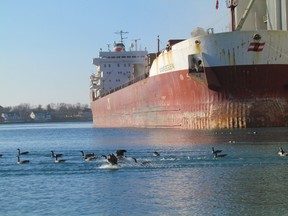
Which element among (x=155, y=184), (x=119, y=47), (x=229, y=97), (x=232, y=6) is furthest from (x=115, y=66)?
(x=155, y=184)

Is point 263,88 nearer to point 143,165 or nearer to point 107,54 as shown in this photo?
point 143,165

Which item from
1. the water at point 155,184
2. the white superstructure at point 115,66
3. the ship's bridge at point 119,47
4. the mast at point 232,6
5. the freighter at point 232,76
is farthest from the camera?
the ship's bridge at point 119,47

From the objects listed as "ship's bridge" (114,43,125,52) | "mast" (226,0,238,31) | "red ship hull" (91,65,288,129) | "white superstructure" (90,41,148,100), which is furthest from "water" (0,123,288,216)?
"ship's bridge" (114,43,125,52)

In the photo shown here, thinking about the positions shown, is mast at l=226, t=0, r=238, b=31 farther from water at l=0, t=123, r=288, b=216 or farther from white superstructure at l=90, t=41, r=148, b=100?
white superstructure at l=90, t=41, r=148, b=100

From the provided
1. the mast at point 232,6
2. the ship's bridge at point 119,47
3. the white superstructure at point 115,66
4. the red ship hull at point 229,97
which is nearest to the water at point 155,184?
the red ship hull at point 229,97

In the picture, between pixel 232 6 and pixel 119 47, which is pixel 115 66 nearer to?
pixel 119 47

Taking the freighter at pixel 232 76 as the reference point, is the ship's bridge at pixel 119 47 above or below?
above

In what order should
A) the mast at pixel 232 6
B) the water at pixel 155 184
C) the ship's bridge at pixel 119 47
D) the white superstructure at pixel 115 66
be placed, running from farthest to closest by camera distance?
the ship's bridge at pixel 119 47
the white superstructure at pixel 115 66
the mast at pixel 232 6
the water at pixel 155 184

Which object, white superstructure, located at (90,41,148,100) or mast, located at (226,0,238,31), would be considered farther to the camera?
white superstructure, located at (90,41,148,100)

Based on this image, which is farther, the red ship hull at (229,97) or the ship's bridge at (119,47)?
the ship's bridge at (119,47)

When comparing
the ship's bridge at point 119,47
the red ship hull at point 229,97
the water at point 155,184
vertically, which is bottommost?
the water at point 155,184

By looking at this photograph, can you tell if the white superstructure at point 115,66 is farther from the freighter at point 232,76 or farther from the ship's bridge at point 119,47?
the freighter at point 232,76

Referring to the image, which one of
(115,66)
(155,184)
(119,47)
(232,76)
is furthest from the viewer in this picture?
(119,47)

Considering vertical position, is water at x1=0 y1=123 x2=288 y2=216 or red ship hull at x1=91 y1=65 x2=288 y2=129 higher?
red ship hull at x1=91 y1=65 x2=288 y2=129
